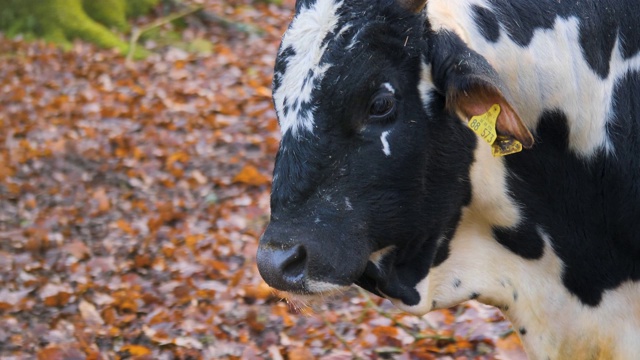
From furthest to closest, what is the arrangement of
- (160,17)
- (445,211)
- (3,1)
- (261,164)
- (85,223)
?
(160,17)
(3,1)
(261,164)
(85,223)
(445,211)

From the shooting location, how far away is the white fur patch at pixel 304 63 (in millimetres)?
2980

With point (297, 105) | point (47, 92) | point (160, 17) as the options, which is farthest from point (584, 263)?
point (160, 17)

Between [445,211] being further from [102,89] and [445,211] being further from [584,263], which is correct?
[102,89]

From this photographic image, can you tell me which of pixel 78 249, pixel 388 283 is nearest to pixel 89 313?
pixel 78 249

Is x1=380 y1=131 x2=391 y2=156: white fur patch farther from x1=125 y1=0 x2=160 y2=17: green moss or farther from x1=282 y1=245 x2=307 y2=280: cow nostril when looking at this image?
x1=125 y1=0 x2=160 y2=17: green moss

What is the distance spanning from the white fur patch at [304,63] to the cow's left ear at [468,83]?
0.37 metres

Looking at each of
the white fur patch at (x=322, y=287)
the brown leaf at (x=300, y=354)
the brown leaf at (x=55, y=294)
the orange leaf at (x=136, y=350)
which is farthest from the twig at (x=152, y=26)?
the white fur patch at (x=322, y=287)

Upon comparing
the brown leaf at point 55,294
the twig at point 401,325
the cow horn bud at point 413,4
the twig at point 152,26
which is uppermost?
the cow horn bud at point 413,4

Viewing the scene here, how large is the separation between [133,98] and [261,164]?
97.1 inches

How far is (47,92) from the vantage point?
386 inches

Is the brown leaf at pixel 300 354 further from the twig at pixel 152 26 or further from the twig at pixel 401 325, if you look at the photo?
the twig at pixel 152 26

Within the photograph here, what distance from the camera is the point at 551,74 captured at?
317 cm

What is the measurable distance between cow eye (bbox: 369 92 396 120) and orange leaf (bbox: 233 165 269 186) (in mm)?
4538

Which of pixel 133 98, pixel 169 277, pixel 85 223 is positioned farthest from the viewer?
pixel 133 98
